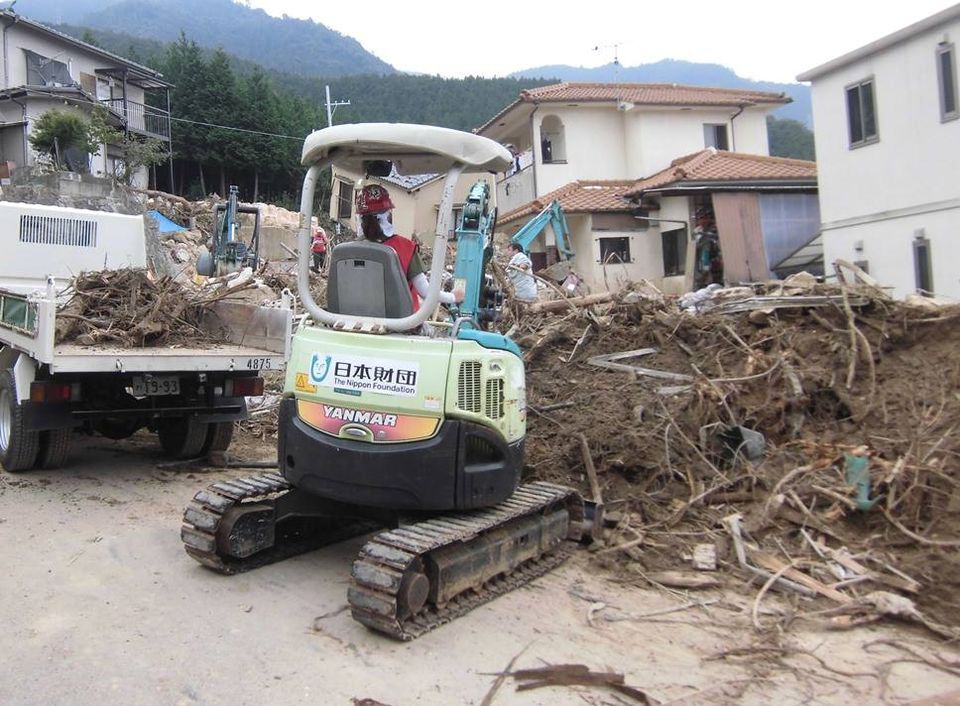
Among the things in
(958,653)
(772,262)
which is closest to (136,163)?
(772,262)

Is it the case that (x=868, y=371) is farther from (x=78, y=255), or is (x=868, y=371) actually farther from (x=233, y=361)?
(x=78, y=255)

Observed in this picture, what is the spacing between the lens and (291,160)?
53719 mm

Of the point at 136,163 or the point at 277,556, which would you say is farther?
the point at 136,163

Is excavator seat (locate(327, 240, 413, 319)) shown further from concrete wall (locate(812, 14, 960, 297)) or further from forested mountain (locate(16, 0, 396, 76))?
forested mountain (locate(16, 0, 396, 76))

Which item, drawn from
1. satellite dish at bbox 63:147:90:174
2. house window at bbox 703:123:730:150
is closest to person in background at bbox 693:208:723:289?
house window at bbox 703:123:730:150

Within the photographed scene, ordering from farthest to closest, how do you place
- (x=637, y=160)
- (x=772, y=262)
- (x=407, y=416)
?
(x=637, y=160)
(x=772, y=262)
(x=407, y=416)

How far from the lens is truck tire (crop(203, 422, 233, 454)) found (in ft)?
26.0

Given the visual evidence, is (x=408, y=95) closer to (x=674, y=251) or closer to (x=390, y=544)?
(x=674, y=251)

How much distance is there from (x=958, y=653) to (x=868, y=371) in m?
2.99

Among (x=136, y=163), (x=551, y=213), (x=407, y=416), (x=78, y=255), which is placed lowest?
(x=407, y=416)

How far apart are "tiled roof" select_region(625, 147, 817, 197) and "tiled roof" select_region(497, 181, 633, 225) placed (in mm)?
550

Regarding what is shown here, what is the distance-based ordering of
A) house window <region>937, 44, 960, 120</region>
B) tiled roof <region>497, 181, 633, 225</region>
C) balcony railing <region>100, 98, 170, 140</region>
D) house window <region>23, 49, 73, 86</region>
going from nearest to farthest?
house window <region>937, 44, 960, 120</region> < tiled roof <region>497, 181, 633, 225</region> < house window <region>23, 49, 73, 86</region> < balcony railing <region>100, 98, 170, 140</region>

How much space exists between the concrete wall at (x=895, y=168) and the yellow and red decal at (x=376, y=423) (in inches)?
551

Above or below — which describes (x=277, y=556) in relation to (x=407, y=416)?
below
